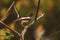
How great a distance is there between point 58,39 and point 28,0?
57 cm

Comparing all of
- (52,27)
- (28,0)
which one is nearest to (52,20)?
(52,27)

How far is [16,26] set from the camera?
1.10 m

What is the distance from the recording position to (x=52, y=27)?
8.70 feet

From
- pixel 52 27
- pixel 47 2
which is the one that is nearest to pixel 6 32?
pixel 47 2

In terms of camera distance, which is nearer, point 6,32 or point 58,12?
point 6,32

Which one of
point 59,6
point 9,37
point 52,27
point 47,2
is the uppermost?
point 9,37

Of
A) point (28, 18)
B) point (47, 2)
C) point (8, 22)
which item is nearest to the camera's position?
point (28, 18)

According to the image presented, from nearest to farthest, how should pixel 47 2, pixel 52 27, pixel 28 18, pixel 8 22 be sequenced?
1. pixel 28 18
2. pixel 8 22
3. pixel 47 2
4. pixel 52 27

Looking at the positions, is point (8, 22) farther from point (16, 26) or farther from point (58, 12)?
point (58, 12)

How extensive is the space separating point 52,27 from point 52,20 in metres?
0.09

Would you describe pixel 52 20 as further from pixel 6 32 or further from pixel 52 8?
pixel 6 32

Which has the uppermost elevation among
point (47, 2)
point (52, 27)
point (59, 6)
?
point (47, 2)

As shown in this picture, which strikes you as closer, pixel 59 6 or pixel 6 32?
pixel 6 32

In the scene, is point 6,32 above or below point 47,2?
above
